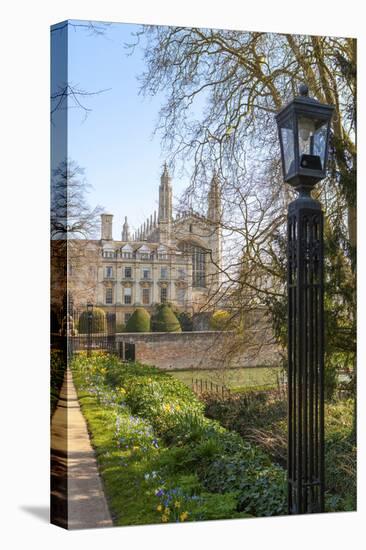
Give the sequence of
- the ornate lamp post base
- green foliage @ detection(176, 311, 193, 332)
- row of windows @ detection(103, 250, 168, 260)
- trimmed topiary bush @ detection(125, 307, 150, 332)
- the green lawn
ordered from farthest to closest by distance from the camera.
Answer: the green lawn, green foliage @ detection(176, 311, 193, 332), trimmed topiary bush @ detection(125, 307, 150, 332), row of windows @ detection(103, 250, 168, 260), the ornate lamp post base

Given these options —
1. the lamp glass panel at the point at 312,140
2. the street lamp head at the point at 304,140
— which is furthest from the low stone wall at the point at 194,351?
the lamp glass panel at the point at 312,140

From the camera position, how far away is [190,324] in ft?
19.3

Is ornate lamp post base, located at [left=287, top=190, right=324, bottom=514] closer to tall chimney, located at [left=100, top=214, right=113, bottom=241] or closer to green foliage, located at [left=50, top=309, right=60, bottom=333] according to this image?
tall chimney, located at [left=100, top=214, right=113, bottom=241]

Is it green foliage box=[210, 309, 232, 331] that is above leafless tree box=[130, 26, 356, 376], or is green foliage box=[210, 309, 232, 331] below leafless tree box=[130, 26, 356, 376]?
below

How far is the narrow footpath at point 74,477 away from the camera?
16.4ft

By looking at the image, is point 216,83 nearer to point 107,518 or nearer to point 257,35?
point 257,35

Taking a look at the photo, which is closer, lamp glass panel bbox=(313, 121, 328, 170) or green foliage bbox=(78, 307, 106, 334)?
lamp glass panel bbox=(313, 121, 328, 170)

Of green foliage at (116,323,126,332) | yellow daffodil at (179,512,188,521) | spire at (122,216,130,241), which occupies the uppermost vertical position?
spire at (122,216,130,241)

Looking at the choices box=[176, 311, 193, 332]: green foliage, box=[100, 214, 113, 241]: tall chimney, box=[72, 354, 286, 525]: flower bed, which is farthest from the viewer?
box=[176, 311, 193, 332]: green foliage

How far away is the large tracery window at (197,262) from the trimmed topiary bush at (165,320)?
0.31m

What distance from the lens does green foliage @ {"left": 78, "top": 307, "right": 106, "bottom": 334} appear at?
5273 millimetres

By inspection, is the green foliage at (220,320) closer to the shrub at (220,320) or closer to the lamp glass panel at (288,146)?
the shrub at (220,320)

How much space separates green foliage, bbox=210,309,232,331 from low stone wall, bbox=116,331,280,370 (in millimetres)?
51

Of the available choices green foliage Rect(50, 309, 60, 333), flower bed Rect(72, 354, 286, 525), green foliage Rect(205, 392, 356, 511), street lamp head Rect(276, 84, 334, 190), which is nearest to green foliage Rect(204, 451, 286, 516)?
flower bed Rect(72, 354, 286, 525)
